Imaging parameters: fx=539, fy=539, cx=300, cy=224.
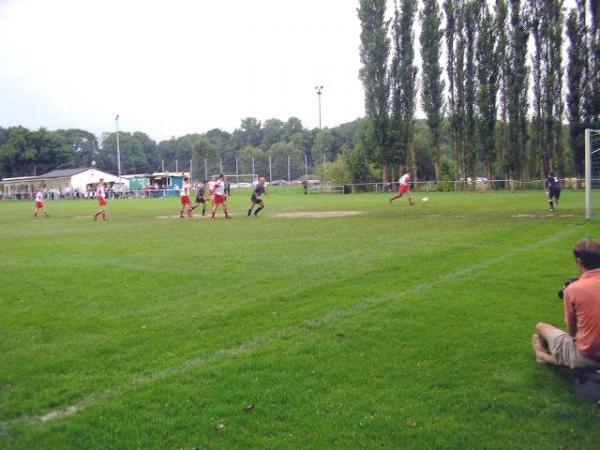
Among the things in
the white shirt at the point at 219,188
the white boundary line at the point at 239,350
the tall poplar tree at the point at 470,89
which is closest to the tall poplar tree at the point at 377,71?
the tall poplar tree at the point at 470,89

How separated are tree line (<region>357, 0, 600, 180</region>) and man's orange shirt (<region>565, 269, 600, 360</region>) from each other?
1770 inches

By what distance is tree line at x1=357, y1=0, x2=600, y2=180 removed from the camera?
1761 inches

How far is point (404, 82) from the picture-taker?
175 ft

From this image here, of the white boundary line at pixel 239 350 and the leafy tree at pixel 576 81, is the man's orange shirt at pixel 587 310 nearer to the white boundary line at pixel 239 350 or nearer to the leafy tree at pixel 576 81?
the white boundary line at pixel 239 350

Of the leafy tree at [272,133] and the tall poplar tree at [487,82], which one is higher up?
the leafy tree at [272,133]

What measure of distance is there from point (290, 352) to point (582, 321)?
289cm

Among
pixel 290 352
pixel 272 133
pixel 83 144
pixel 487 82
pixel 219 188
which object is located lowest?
pixel 290 352

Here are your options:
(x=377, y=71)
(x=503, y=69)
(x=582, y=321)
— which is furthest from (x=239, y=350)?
(x=377, y=71)

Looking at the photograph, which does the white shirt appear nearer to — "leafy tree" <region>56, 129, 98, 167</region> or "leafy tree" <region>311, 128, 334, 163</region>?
"leafy tree" <region>311, 128, 334, 163</region>

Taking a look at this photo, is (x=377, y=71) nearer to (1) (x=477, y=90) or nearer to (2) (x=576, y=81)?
(1) (x=477, y=90)

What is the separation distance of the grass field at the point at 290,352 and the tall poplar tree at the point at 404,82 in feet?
141

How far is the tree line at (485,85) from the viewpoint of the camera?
4472 cm

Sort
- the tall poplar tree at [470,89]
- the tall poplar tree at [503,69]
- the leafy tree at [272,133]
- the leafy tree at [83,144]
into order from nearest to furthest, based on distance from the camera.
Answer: the tall poplar tree at [503,69]
the tall poplar tree at [470,89]
the leafy tree at [83,144]
the leafy tree at [272,133]

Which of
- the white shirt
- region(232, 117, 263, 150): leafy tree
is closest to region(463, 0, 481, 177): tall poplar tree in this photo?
the white shirt
